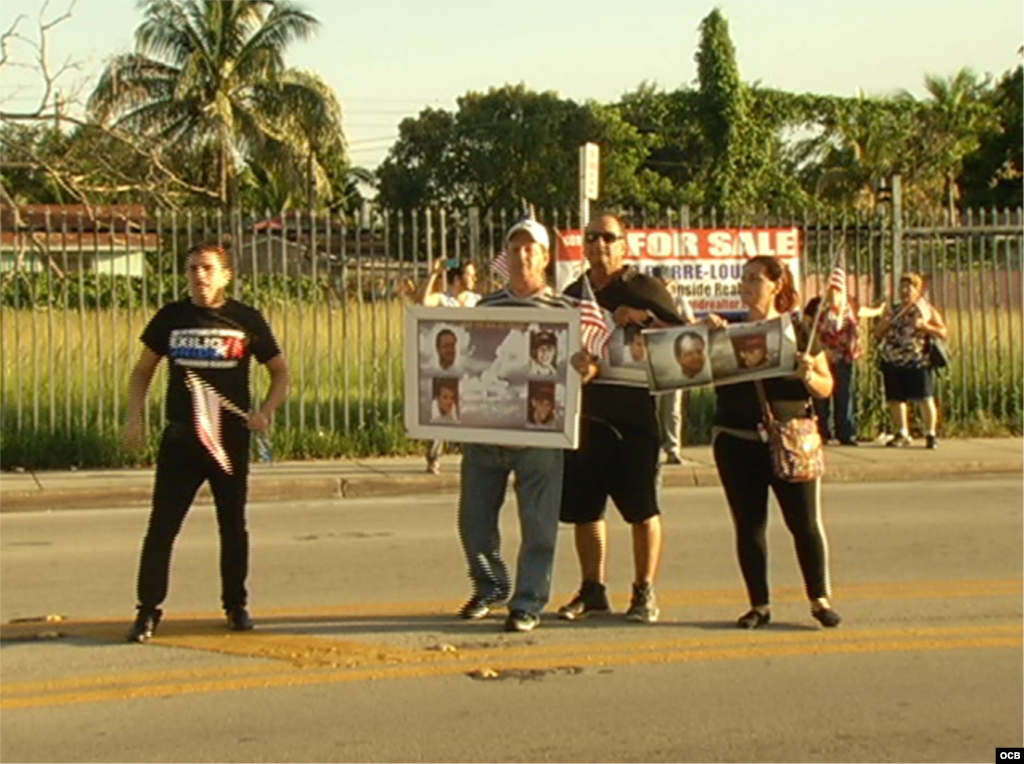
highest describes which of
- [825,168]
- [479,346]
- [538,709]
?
[825,168]

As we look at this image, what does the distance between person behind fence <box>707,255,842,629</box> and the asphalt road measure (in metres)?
0.22

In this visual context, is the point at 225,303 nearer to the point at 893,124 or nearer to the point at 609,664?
the point at 609,664

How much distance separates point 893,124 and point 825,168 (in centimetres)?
292

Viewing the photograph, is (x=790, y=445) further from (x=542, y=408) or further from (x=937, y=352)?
(x=937, y=352)

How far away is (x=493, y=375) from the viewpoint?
25.8ft

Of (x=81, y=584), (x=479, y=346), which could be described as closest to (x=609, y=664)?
(x=479, y=346)

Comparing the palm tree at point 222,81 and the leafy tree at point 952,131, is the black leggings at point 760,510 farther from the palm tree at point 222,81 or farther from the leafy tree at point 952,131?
the leafy tree at point 952,131

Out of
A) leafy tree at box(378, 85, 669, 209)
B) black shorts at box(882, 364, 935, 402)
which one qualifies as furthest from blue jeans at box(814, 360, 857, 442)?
leafy tree at box(378, 85, 669, 209)

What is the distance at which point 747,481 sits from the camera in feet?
25.8

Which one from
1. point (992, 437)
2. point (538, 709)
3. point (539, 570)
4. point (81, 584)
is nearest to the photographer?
point (538, 709)

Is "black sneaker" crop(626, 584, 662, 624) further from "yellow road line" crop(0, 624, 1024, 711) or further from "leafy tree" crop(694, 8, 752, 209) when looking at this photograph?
"leafy tree" crop(694, 8, 752, 209)

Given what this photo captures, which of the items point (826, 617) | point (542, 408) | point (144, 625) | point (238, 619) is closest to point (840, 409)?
point (826, 617)

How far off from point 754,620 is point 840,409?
942 cm

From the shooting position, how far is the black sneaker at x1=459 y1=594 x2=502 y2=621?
26.4ft
